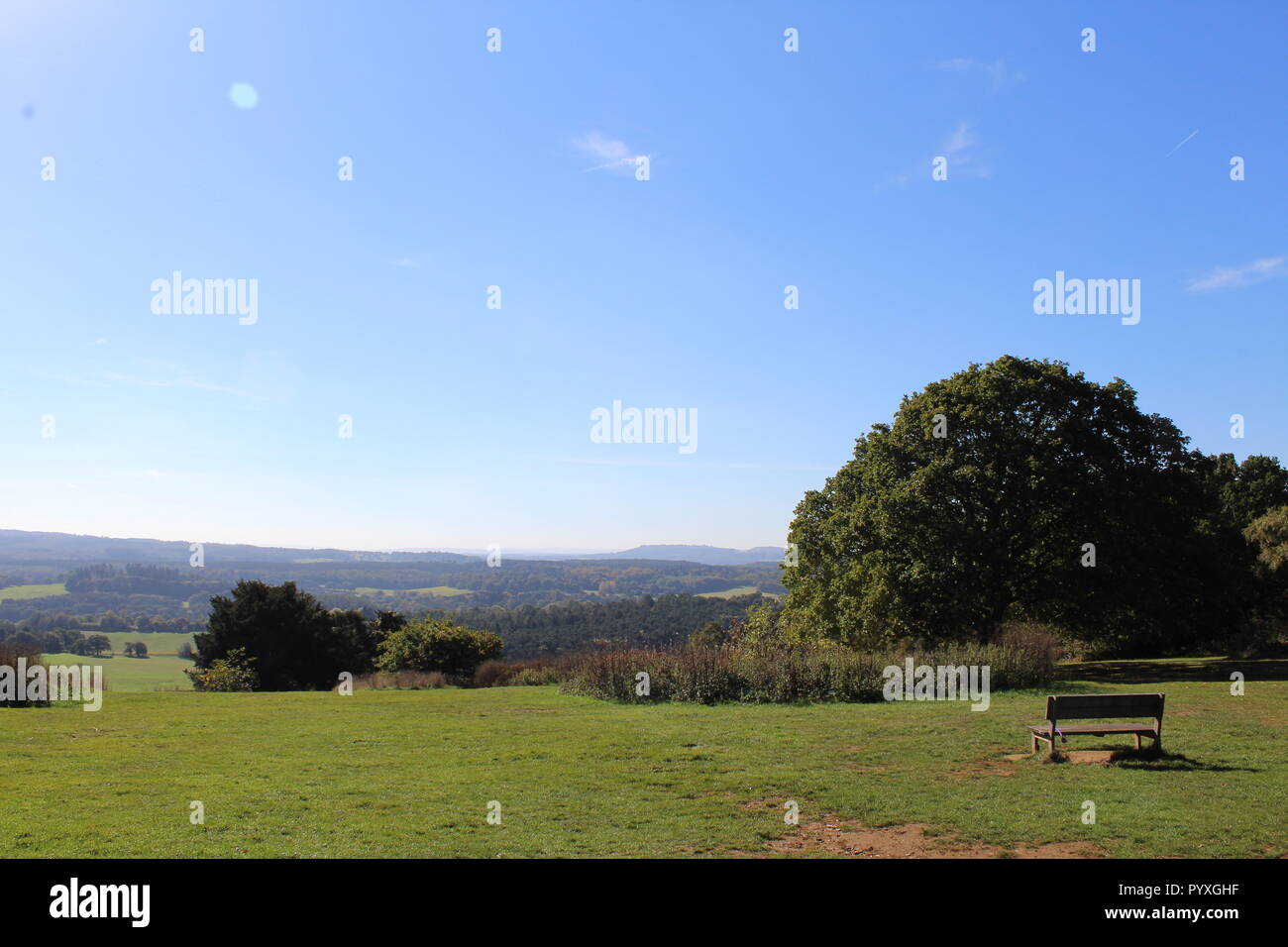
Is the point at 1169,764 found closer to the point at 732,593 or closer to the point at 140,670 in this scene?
the point at 140,670

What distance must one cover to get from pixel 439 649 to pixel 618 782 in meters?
26.3

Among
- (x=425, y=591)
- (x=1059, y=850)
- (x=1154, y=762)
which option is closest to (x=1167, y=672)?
(x=1154, y=762)

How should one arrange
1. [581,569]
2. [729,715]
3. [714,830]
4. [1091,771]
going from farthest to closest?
[581,569], [729,715], [1091,771], [714,830]

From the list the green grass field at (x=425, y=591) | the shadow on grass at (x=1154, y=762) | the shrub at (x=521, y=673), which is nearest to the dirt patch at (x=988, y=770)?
the shadow on grass at (x=1154, y=762)

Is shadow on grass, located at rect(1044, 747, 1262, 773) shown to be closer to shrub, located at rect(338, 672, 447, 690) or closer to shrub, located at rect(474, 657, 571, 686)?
shrub, located at rect(474, 657, 571, 686)

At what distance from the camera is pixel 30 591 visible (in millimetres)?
138750

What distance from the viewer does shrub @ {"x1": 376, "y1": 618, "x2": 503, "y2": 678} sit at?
34719 millimetres

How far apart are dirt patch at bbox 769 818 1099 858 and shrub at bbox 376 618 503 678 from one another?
91.1 feet

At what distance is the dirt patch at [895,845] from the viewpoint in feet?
23.1
